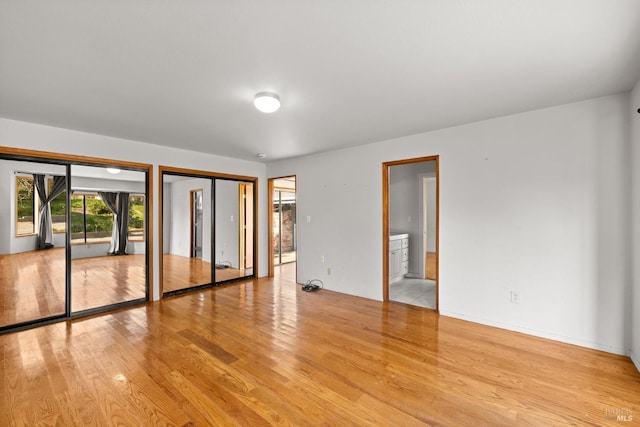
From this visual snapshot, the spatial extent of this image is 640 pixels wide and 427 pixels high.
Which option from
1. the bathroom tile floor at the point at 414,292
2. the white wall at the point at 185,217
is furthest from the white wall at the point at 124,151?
the bathroom tile floor at the point at 414,292

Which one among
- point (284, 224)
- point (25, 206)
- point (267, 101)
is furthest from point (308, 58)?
point (284, 224)

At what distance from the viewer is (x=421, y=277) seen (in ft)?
18.3

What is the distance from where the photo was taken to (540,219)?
299cm

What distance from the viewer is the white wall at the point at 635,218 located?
2.38 metres

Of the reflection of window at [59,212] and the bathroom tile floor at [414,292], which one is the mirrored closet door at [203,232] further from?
the bathroom tile floor at [414,292]

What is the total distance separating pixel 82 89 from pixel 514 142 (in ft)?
14.2

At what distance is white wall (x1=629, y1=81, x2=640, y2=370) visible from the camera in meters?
2.38

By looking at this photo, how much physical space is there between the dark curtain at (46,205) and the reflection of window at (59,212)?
0.03 metres

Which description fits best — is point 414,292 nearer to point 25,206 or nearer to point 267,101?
point 267,101

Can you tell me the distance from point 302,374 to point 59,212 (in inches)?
146

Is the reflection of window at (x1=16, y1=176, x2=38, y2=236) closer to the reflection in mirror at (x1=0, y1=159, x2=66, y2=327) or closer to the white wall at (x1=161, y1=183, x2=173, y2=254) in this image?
the reflection in mirror at (x1=0, y1=159, x2=66, y2=327)

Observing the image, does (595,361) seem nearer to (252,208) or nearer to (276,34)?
(276,34)

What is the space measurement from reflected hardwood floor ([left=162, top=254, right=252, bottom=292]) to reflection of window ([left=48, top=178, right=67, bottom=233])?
1447 millimetres

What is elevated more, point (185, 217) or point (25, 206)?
point (25, 206)
